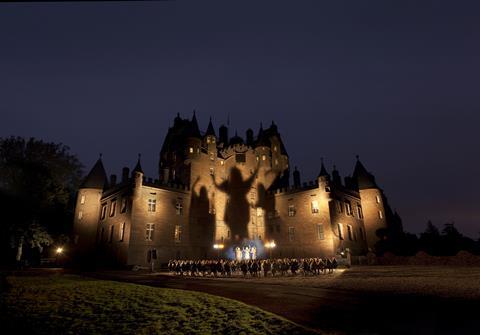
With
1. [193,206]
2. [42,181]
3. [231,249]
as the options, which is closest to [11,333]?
[42,181]

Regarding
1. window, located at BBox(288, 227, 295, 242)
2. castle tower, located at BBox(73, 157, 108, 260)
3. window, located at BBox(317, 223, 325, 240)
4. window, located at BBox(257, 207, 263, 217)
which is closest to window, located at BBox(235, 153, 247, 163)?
window, located at BBox(257, 207, 263, 217)

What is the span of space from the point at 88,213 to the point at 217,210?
18.9 metres

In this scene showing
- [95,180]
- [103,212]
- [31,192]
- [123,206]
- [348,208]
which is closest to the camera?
[31,192]

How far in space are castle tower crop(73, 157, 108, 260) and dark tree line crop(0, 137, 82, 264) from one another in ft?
8.77

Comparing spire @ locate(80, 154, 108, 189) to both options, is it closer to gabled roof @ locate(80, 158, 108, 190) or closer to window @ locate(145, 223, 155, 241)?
gabled roof @ locate(80, 158, 108, 190)

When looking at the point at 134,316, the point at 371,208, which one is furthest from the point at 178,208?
the point at 134,316

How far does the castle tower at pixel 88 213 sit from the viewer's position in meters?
38.3

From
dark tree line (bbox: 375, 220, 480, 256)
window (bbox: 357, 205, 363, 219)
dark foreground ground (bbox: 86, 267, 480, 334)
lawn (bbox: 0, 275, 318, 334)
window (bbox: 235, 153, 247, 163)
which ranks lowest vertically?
dark foreground ground (bbox: 86, 267, 480, 334)

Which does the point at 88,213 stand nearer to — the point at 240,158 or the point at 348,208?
the point at 240,158

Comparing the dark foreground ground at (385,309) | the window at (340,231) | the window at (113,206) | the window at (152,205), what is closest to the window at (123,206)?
the window at (113,206)

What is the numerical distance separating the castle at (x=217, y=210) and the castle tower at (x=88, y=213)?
0.13 meters

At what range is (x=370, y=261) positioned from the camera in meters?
Answer: 36.3

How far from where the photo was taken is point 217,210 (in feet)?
138

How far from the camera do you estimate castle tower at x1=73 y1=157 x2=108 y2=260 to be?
3828 cm
